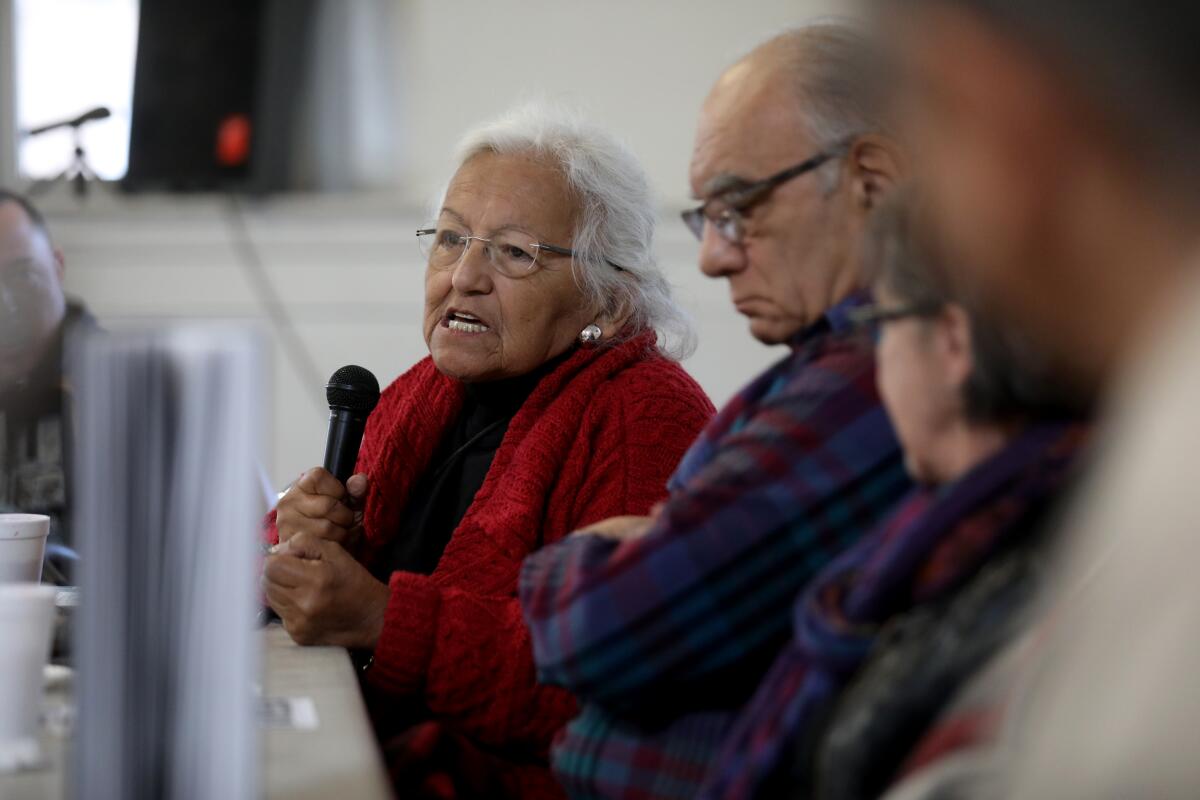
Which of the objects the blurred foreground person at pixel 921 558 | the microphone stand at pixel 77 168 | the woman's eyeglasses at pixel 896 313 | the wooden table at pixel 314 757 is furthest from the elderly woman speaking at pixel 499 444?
the microphone stand at pixel 77 168

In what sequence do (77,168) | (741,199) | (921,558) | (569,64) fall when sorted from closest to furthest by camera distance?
(921,558) < (741,199) < (77,168) < (569,64)

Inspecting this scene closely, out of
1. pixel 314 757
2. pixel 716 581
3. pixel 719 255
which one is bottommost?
pixel 314 757

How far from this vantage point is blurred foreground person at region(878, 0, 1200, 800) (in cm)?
62

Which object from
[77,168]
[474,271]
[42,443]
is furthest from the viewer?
[77,168]

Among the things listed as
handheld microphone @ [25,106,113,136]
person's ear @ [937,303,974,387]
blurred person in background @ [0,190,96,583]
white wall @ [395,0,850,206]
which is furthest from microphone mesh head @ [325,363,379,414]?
handheld microphone @ [25,106,113,136]

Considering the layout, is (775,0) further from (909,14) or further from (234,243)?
(909,14)

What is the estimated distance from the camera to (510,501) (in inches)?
77.5

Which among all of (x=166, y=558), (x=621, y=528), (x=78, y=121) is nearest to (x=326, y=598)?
(x=621, y=528)

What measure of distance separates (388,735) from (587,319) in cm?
74

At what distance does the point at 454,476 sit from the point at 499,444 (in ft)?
0.30

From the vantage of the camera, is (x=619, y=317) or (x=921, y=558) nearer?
(x=921, y=558)

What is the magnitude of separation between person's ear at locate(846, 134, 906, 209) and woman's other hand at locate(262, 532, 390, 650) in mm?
765

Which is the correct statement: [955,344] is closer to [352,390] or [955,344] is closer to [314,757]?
[314,757]

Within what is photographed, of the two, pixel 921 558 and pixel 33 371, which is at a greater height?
pixel 921 558
